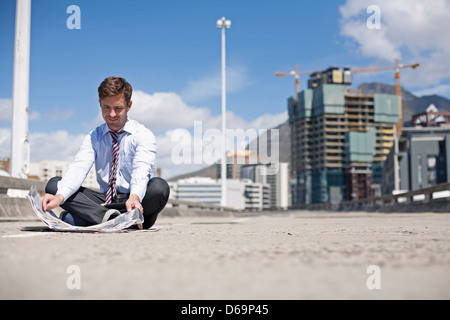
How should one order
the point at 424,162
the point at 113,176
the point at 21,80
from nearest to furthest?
the point at 113,176 < the point at 21,80 < the point at 424,162

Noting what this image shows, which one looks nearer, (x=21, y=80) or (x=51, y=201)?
(x=51, y=201)

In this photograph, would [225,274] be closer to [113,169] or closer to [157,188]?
[157,188]

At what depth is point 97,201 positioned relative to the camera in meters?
5.30

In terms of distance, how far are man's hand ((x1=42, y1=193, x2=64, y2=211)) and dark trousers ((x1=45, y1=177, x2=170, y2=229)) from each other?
10.0 inches

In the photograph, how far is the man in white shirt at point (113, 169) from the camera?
4.98 m

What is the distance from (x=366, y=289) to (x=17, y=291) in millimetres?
1035

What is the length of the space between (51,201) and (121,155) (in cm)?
88

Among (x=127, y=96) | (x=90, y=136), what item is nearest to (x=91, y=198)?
(x=90, y=136)

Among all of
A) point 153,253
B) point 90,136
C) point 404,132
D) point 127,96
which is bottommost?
point 153,253

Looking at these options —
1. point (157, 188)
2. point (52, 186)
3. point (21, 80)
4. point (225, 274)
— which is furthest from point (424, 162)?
point (225, 274)

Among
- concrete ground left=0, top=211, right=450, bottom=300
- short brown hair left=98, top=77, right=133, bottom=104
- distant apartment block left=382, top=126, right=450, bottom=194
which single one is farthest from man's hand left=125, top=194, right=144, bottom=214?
distant apartment block left=382, top=126, right=450, bottom=194

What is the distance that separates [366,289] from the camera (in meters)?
1.62
